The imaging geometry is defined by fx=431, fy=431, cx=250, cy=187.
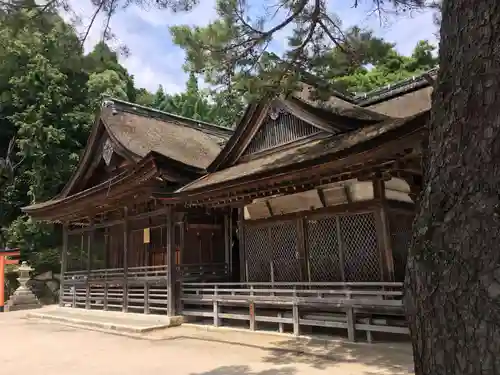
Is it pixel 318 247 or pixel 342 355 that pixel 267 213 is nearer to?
pixel 318 247

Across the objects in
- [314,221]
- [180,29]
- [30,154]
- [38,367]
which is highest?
[30,154]

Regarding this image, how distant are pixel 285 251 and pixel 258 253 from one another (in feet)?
2.60

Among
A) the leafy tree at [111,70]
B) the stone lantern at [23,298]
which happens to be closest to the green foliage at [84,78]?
the leafy tree at [111,70]

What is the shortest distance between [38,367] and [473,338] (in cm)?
703

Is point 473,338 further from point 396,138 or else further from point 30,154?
point 30,154

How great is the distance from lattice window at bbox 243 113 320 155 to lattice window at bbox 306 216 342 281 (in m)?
2.26

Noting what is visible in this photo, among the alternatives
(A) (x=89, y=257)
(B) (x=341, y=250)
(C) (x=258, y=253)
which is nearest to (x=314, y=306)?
(B) (x=341, y=250)

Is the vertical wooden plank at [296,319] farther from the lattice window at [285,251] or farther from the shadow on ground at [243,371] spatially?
the shadow on ground at [243,371]

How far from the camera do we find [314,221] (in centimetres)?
891

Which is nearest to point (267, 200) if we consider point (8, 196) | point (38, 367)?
point (38, 367)

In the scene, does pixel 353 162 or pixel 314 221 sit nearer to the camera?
pixel 353 162

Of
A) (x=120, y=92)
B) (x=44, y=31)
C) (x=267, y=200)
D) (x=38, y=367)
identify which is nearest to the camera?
(x=44, y=31)

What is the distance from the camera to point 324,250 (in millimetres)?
8711

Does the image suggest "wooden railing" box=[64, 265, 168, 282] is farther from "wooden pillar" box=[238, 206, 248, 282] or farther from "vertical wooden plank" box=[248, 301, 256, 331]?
"vertical wooden plank" box=[248, 301, 256, 331]
